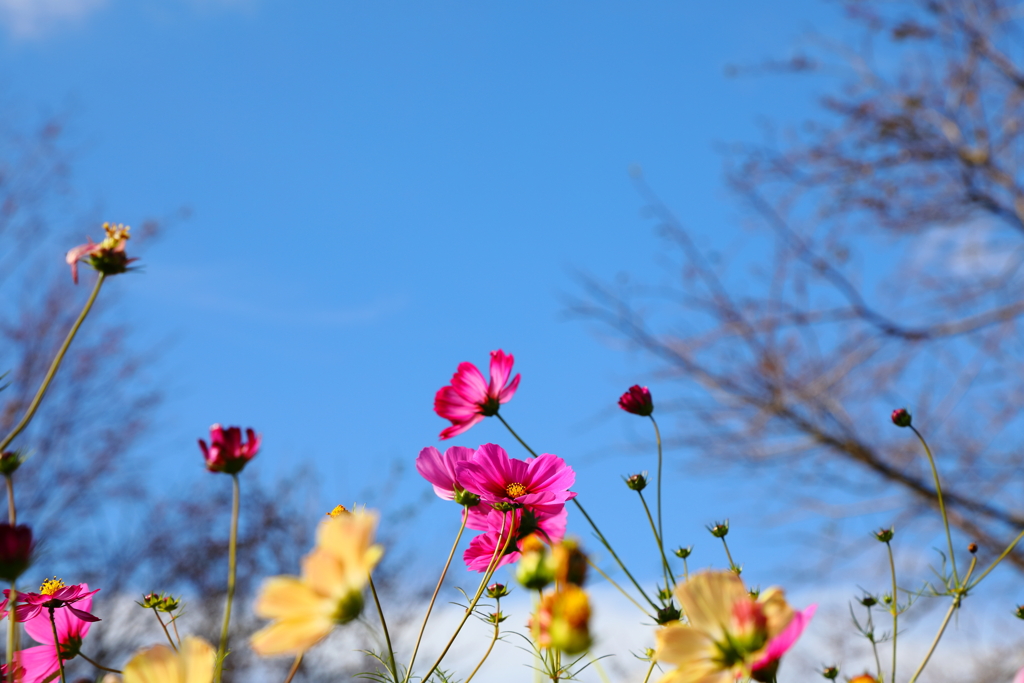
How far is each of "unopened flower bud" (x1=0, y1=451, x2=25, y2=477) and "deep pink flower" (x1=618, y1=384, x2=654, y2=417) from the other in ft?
1.96

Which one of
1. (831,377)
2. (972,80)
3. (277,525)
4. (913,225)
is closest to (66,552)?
(277,525)

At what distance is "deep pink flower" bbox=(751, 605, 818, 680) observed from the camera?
0.42 meters

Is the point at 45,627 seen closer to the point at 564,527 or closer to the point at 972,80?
the point at 564,527

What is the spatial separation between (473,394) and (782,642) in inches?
19.8

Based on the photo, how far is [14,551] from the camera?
421 millimetres

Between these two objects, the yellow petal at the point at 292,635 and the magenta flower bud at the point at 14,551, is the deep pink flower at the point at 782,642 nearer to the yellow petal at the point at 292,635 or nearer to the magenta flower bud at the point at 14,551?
the yellow petal at the point at 292,635

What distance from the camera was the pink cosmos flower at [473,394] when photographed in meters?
0.88

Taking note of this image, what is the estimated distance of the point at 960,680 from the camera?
5219 mm

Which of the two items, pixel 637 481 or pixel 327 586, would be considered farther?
pixel 637 481

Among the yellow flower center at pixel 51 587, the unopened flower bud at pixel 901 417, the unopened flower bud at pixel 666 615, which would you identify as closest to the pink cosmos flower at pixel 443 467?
the unopened flower bud at pixel 666 615

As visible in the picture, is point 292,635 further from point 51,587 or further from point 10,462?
point 51,587

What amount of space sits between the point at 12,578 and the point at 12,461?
0.18 metres

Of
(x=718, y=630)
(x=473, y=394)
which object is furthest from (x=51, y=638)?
(x=718, y=630)

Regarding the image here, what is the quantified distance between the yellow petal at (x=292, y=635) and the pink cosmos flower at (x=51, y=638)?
406mm
